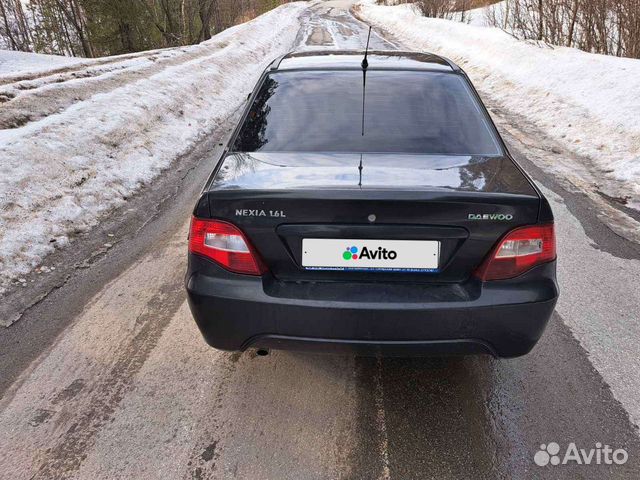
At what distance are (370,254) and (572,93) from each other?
29.7 ft

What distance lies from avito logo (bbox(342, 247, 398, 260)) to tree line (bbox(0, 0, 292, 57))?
25734mm

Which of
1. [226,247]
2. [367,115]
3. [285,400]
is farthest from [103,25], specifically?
[285,400]

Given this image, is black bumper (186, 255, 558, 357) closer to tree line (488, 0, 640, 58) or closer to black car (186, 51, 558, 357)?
black car (186, 51, 558, 357)

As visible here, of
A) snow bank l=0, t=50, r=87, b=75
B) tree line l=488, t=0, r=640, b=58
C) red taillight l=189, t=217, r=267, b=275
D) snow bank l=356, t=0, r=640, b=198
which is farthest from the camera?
snow bank l=0, t=50, r=87, b=75

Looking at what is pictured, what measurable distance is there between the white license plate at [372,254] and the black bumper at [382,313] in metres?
0.09

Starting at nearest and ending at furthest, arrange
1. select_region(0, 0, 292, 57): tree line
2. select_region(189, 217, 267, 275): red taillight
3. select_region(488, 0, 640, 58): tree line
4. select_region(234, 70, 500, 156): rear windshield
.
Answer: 1. select_region(189, 217, 267, 275): red taillight
2. select_region(234, 70, 500, 156): rear windshield
3. select_region(488, 0, 640, 58): tree line
4. select_region(0, 0, 292, 57): tree line

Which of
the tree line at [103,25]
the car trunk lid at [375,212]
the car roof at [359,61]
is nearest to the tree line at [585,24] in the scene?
the car roof at [359,61]

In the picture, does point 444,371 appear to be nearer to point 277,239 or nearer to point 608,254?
point 277,239

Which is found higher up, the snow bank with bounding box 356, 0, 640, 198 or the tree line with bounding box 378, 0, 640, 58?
the tree line with bounding box 378, 0, 640, 58

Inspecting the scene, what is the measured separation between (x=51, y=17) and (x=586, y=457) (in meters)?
36.7

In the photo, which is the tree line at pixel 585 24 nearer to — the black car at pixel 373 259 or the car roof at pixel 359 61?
the car roof at pixel 359 61

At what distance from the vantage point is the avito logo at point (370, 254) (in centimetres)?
207

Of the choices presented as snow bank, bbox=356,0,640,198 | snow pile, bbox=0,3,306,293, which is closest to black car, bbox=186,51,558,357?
snow pile, bbox=0,3,306,293

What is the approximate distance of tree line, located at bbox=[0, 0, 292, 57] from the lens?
23.9 metres
